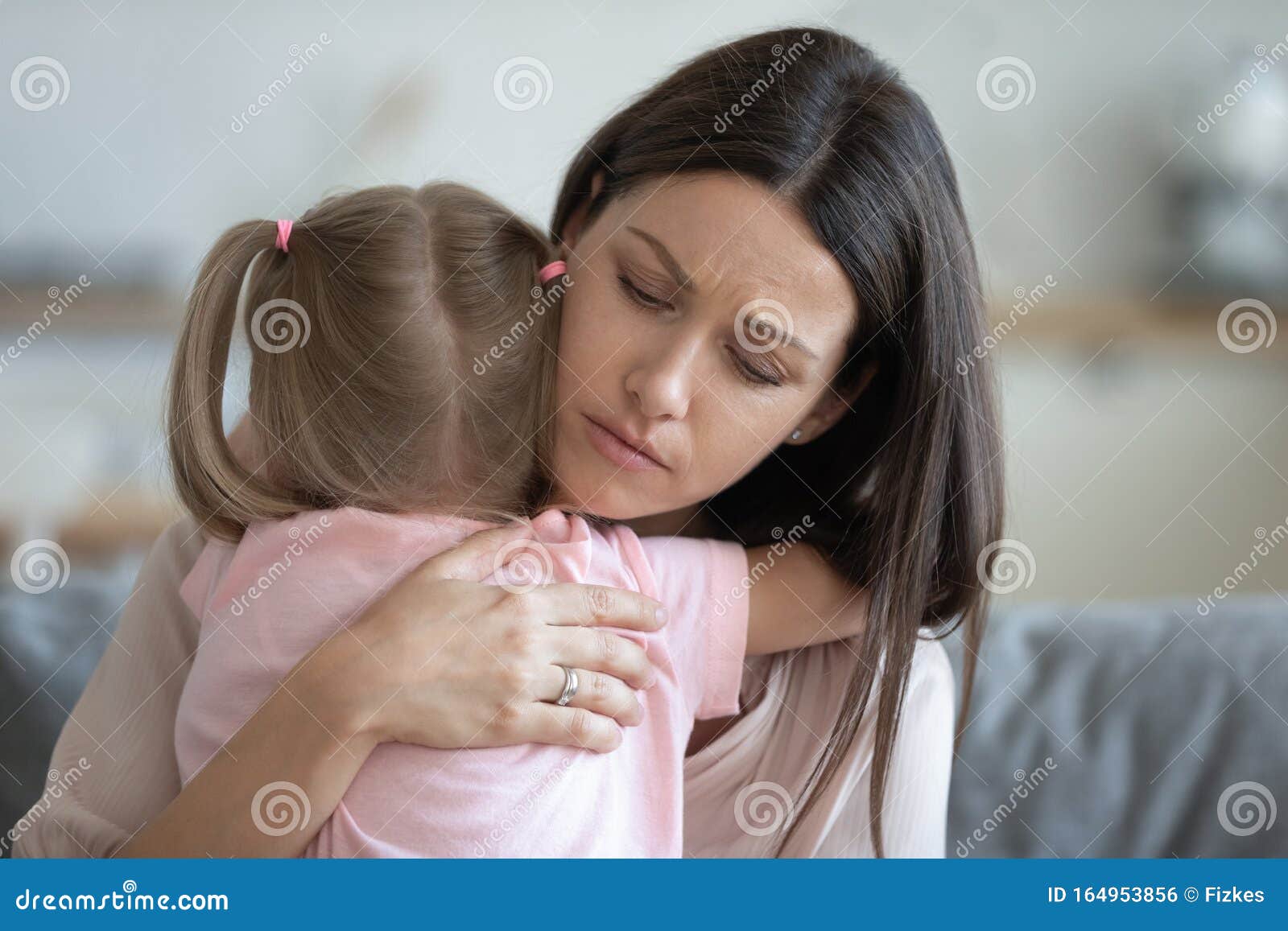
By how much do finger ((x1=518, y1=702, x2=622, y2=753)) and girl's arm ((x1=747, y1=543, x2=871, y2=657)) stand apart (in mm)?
246

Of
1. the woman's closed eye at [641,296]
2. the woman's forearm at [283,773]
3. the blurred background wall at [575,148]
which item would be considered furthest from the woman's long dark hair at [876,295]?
the blurred background wall at [575,148]

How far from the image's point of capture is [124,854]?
108 cm

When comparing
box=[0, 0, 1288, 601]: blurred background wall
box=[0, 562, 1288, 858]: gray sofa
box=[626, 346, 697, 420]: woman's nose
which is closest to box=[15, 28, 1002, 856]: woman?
box=[626, 346, 697, 420]: woman's nose

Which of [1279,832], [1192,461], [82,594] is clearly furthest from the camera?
[1192,461]

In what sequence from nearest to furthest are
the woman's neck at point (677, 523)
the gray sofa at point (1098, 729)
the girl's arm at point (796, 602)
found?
the girl's arm at point (796, 602), the woman's neck at point (677, 523), the gray sofa at point (1098, 729)

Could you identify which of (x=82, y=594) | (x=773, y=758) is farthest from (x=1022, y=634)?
(x=82, y=594)

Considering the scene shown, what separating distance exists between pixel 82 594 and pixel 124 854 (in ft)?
2.27

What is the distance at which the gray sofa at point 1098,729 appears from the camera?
Answer: 59.4 inches

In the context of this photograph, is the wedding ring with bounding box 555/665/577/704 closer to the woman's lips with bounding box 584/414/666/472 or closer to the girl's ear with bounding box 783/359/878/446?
the woman's lips with bounding box 584/414/666/472

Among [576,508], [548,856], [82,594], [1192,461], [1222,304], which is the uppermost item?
[1222,304]

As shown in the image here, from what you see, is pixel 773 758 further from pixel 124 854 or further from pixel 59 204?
pixel 59 204

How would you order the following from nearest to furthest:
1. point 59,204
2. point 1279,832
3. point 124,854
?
point 124,854, point 1279,832, point 59,204

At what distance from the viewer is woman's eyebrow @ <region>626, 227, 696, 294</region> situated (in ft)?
3.40

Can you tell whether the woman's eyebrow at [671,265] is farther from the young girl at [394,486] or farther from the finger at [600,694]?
the finger at [600,694]
